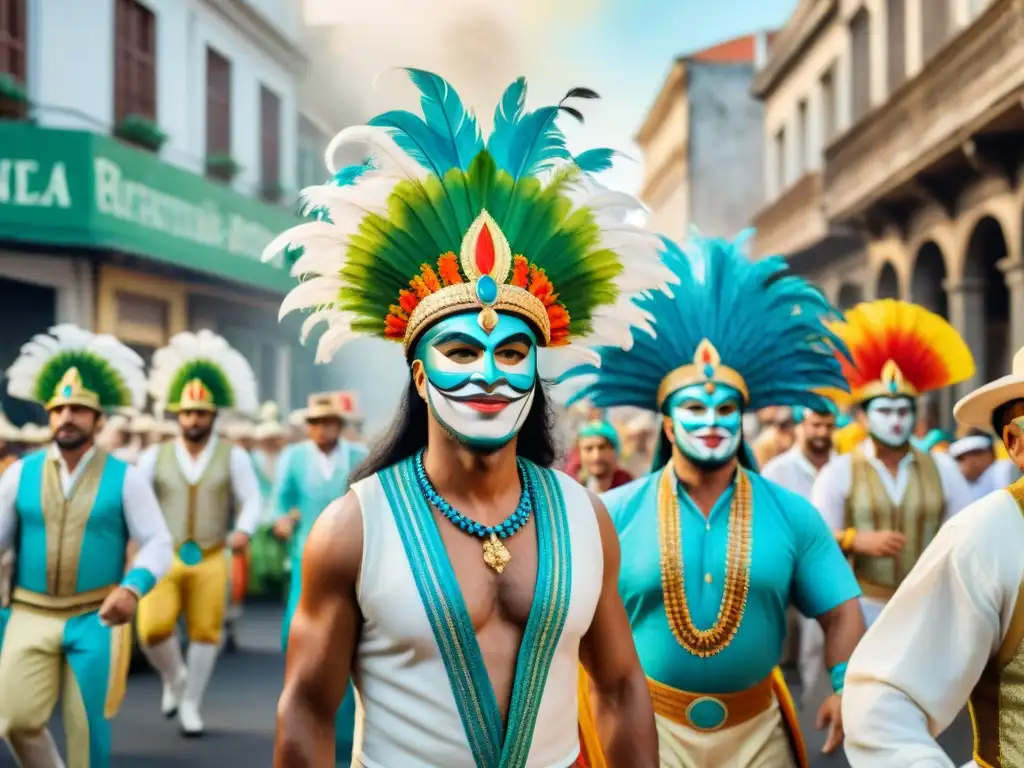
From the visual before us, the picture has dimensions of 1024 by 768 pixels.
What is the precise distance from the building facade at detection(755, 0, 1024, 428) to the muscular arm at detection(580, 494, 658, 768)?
41.1ft

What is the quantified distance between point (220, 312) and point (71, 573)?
635 inches

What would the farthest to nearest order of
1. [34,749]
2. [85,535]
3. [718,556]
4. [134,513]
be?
[134,513] → [85,535] → [34,749] → [718,556]

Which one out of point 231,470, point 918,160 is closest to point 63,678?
point 231,470

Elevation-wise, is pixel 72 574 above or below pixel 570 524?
below

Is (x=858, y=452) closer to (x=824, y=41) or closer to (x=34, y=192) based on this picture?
(x=34, y=192)

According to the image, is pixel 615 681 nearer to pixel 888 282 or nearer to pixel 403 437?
pixel 403 437

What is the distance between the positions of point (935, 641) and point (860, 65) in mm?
23589

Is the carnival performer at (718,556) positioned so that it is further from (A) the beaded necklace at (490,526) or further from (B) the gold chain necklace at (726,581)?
(A) the beaded necklace at (490,526)

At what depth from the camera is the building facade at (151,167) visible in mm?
16328

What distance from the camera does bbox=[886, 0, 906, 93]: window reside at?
873 inches

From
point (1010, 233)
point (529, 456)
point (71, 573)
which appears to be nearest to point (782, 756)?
point (529, 456)

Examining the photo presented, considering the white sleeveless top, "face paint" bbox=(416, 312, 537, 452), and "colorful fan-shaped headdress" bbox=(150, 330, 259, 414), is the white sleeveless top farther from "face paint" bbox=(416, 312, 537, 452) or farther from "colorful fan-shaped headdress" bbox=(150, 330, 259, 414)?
"colorful fan-shaped headdress" bbox=(150, 330, 259, 414)

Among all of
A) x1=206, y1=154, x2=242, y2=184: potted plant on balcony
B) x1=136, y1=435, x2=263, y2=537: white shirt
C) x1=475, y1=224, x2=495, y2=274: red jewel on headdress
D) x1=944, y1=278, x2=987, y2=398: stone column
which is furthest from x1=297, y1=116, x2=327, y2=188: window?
x1=475, y1=224, x2=495, y2=274: red jewel on headdress

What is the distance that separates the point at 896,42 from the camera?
22.5m
